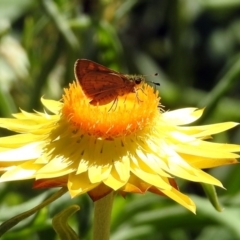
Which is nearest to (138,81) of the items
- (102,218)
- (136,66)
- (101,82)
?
(101,82)

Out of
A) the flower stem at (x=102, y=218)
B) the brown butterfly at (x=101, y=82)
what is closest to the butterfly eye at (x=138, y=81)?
the brown butterfly at (x=101, y=82)

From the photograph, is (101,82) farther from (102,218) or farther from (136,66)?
(136,66)

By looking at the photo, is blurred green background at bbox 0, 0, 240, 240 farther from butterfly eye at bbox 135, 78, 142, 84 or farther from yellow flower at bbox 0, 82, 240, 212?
butterfly eye at bbox 135, 78, 142, 84

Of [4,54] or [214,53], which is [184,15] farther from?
[4,54]

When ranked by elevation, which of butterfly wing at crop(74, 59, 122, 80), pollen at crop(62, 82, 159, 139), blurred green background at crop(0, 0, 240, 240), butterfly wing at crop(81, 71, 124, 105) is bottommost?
blurred green background at crop(0, 0, 240, 240)

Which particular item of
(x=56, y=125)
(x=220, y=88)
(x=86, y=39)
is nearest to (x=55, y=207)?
(x=56, y=125)

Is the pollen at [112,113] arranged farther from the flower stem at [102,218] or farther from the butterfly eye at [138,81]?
the flower stem at [102,218]

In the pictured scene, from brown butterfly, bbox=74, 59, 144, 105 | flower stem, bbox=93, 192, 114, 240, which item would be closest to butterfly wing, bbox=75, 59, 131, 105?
brown butterfly, bbox=74, 59, 144, 105
